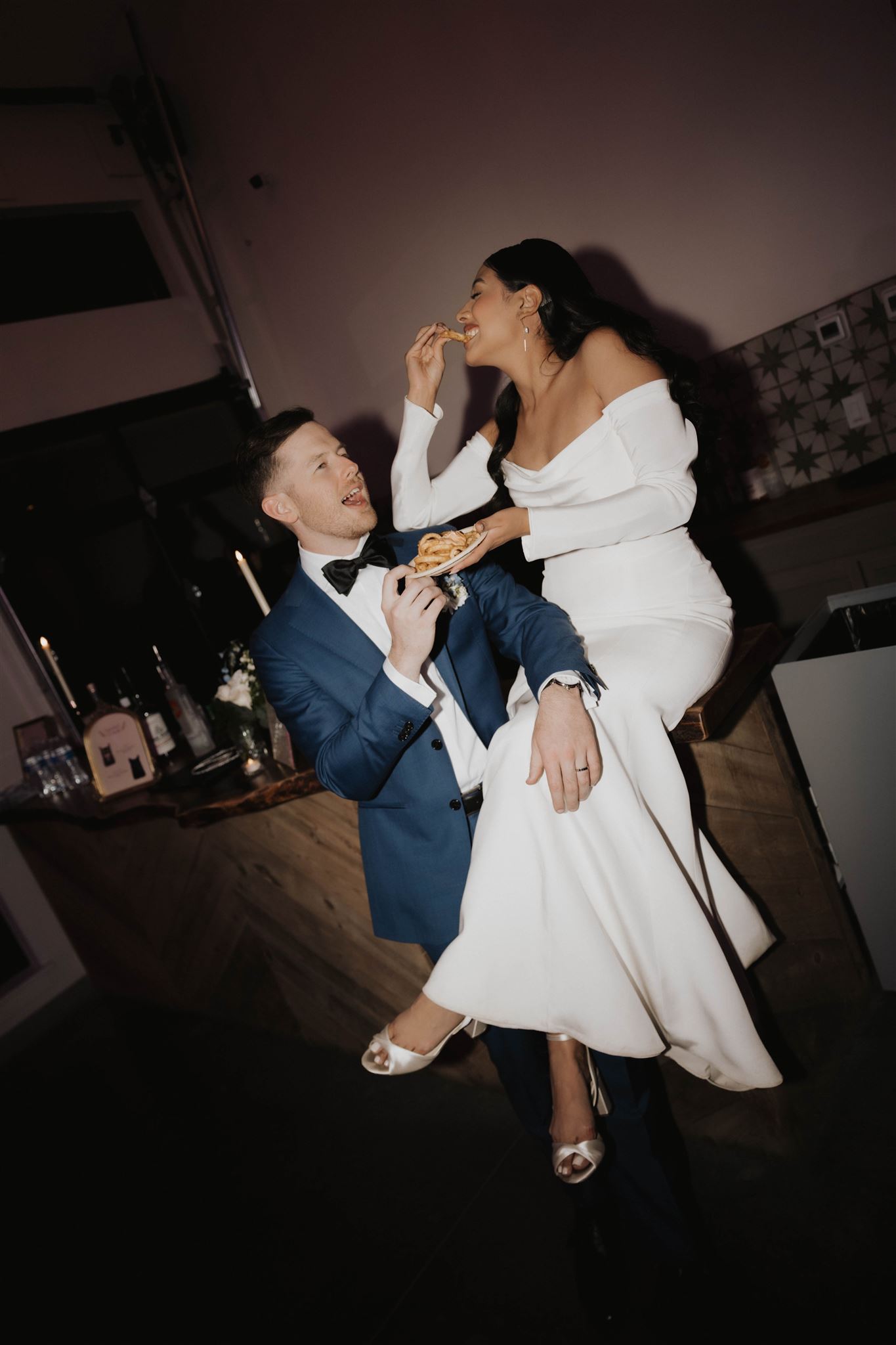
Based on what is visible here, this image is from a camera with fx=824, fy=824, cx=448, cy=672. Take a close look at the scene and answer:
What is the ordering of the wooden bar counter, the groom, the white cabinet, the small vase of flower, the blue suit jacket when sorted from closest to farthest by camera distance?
1. the groom
2. the blue suit jacket
3. the wooden bar counter
4. the small vase of flower
5. the white cabinet

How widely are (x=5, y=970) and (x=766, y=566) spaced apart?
4460mm

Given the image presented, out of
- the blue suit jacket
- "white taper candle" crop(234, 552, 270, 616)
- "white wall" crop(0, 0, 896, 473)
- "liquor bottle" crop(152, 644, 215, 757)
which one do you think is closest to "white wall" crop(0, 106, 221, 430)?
"white wall" crop(0, 0, 896, 473)

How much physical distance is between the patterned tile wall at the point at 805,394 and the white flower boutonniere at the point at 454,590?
204cm

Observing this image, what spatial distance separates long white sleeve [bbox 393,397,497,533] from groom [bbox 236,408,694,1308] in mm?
167

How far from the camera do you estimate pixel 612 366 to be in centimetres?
181

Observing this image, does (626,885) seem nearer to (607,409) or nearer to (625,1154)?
(625,1154)

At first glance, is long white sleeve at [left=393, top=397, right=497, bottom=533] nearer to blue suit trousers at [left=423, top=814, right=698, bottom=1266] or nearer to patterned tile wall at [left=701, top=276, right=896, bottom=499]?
blue suit trousers at [left=423, top=814, right=698, bottom=1266]

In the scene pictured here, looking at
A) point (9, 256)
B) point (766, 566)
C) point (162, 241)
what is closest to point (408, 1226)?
point (766, 566)

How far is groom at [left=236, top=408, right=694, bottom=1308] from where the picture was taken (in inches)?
66.0

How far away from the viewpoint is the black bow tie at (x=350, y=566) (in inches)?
70.7

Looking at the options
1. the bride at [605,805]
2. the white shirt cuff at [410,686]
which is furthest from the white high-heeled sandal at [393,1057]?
the white shirt cuff at [410,686]

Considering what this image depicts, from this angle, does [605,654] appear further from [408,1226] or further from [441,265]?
[441,265]

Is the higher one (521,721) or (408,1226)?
(521,721)

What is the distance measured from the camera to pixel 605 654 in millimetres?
1690
